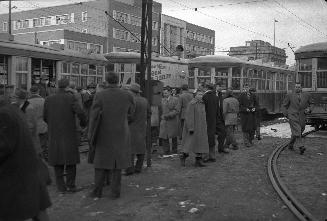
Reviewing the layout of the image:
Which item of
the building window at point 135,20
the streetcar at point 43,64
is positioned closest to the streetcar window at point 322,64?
the streetcar at point 43,64

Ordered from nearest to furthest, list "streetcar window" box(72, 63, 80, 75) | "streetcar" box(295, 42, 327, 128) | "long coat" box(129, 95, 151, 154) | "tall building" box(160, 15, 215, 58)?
"long coat" box(129, 95, 151, 154), "streetcar window" box(72, 63, 80, 75), "streetcar" box(295, 42, 327, 128), "tall building" box(160, 15, 215, 58)

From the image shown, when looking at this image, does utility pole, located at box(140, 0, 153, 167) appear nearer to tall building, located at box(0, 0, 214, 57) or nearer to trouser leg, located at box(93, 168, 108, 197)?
trouser leg, located at box(93, 168, 108, 197)

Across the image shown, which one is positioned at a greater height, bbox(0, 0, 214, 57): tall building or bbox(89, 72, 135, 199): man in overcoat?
bbox(0, 0, 214, 57): tall building

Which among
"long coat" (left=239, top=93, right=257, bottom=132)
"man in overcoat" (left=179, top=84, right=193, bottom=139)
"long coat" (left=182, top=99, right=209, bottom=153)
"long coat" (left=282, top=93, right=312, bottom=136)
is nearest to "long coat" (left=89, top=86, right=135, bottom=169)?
"long coat" (left=182, top=99, right=209, bottom=153)

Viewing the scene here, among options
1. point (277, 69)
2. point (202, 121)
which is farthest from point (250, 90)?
point (277, 69)

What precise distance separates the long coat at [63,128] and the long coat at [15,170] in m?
3.59

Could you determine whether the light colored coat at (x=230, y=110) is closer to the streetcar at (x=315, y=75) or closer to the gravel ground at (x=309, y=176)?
the gravel ground at (x=309, y=176)

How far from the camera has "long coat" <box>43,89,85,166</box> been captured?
724 cm

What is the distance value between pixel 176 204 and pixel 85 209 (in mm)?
1246

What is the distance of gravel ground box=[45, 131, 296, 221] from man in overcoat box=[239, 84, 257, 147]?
3.34 m

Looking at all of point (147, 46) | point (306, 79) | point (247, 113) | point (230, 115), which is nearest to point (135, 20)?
point (306, 79)

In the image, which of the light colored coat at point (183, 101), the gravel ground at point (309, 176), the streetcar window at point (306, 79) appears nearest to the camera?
the gravel ground at point (309, 176)

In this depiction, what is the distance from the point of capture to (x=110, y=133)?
6.88 meters

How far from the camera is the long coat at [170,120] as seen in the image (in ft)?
37.3
